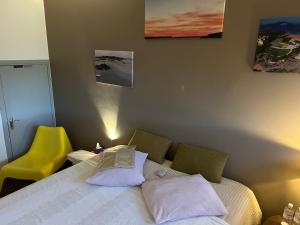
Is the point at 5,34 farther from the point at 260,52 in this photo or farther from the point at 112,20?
the point at 260,52

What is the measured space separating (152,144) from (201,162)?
583 millimetres

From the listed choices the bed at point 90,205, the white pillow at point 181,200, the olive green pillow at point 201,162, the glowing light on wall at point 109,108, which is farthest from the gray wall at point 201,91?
the white pillow at point 181,200

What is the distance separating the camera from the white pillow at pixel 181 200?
1.59 meters

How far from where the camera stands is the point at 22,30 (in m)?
3.04

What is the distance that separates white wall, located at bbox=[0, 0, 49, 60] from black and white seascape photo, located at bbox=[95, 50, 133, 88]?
1052mm

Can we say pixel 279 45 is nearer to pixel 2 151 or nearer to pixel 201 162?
pixel 201 162

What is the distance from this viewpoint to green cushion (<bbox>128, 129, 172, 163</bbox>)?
2.41 m

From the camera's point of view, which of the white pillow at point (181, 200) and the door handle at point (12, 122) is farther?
the door handle at point (12, 122)

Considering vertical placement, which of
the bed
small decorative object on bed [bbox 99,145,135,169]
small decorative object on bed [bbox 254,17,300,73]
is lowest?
the bed

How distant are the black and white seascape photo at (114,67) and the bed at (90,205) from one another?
1140 millimetres

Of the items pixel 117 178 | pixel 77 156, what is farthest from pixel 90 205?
pixel 77 156

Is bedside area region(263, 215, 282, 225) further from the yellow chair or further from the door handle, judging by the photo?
the door handle

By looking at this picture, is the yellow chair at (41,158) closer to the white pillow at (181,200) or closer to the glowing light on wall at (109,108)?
the glowing light on wall at (109,108)

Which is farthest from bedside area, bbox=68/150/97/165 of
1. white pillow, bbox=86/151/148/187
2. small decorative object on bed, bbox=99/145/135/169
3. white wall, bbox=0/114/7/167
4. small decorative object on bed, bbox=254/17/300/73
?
small decorative object on bed, bbox=254/17/300/73
